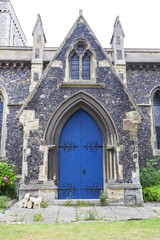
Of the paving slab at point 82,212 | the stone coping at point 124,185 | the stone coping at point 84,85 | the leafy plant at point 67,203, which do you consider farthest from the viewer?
the stone coping at point 84,85

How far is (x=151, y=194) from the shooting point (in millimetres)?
7652

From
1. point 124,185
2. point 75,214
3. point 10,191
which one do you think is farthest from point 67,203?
point 10,191

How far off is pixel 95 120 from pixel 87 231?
14.9ft

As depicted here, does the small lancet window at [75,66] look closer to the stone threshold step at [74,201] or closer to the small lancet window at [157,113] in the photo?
the stone threshold step at [74,201]

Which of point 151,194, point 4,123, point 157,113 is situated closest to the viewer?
point 151,194

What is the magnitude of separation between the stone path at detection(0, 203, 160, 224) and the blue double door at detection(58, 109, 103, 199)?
3.13ft

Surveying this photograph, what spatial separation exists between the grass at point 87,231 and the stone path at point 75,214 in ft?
1.53

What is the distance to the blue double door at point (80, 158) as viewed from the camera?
7.57 m

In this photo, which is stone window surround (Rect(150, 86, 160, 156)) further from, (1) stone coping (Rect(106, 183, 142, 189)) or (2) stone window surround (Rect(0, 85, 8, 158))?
(2) stone window surround (Rect(0, 85, 8, 158))

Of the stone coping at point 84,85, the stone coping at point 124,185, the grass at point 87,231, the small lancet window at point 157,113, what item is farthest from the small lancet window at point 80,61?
the grass at point 87,231

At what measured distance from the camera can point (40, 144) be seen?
24.4 ft

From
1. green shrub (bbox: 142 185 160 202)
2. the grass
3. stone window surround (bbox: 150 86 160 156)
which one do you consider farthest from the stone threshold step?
stone window surround (bbox: 150 86 160 156)

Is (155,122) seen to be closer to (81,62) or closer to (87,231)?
(81,62)

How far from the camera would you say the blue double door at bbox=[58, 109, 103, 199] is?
298 inches
